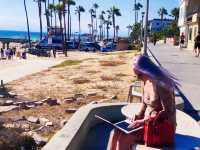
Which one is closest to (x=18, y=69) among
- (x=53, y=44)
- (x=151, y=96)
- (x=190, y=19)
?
(x=190, y=19)

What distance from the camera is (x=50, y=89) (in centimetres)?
1762

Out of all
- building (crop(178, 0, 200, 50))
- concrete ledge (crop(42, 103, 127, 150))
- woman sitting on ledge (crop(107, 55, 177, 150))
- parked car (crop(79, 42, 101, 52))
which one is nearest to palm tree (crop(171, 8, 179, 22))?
parked car (crop(79, 42, 101, 52))

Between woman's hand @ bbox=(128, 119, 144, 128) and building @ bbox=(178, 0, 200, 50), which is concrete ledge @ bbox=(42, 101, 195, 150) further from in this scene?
building @ bbox=(178, 0, 200, 50)

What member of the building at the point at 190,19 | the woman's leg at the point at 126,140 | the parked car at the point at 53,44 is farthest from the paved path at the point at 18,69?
the parked car at the point at 53,44

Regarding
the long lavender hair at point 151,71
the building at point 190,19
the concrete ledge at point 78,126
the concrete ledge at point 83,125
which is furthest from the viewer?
the building at point 190,19

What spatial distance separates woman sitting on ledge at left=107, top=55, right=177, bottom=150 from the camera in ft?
13.9

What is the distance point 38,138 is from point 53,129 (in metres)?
1.28

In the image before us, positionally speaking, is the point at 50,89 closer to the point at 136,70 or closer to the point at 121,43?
the point at 136,70

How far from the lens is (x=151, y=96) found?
14.3 feet

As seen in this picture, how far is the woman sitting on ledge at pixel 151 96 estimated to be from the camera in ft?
13.9

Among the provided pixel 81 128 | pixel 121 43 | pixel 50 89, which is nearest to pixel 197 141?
pixel 81 128

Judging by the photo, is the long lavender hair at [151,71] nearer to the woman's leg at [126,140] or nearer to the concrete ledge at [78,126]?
the woman's leg at [126,140]

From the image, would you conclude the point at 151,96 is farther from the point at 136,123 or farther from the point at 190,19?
the point at 190,19

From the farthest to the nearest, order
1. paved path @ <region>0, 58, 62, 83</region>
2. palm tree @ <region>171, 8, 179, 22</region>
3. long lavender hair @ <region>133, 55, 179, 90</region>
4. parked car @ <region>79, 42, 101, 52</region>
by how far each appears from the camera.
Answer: palm tree @ <region>171, 8, 179, 22</region> < parked car @ <region>79, 42, 101, 52</region> < paved path @ <region>0, 58, 62, 83</region> < long lavender hair @ <region>133, 55, 179, 90</region>
